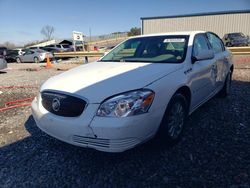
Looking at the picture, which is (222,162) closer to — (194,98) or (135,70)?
(194,98)

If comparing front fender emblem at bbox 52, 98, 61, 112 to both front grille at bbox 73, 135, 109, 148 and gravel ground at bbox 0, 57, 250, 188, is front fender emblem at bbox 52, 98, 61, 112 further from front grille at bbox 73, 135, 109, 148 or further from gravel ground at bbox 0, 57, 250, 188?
gravel ground at bbox 0, 57, 250, 188

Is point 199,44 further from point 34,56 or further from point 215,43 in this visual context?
point 34,56

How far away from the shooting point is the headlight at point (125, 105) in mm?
2568

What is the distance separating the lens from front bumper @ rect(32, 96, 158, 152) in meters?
2.51

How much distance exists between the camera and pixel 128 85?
2.75 m

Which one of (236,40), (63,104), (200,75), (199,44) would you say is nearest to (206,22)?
(236,40)

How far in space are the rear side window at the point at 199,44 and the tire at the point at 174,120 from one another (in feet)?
3.09

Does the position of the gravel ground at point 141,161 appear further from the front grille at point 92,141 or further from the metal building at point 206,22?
the metal building at point 206,22

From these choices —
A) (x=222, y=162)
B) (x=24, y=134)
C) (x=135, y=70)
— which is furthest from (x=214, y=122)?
(x=24, y=134)

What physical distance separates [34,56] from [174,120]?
2076 centimetres

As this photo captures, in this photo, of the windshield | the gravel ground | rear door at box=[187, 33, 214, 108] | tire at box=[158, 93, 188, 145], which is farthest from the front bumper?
the windshield

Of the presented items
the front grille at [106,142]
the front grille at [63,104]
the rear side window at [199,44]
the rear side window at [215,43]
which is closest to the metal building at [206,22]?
the rear side window at [215,43]

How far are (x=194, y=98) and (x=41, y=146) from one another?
2.42 metres

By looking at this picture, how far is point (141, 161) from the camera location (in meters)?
3.05
